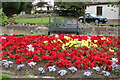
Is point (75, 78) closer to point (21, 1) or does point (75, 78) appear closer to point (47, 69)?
point (47, 69)

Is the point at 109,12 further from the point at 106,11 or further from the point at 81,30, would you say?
the point at 81,30

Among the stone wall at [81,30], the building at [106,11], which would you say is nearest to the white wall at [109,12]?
the building at [106,11]

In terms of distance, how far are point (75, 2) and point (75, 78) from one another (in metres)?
17.9

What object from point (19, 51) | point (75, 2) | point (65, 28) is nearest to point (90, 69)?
point (19, 51)

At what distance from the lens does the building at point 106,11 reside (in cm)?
2267

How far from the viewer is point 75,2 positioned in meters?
21.2

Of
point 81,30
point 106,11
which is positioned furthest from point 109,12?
point 81,30

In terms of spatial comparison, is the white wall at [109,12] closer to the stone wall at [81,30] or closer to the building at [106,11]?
the building at [106,11]

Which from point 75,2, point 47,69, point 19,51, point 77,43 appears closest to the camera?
point 47,69

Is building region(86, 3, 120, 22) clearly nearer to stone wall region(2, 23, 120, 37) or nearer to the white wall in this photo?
the white wall

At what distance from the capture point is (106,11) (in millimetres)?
23609

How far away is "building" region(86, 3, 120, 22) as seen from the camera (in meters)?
22.7

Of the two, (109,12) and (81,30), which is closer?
(81,30)

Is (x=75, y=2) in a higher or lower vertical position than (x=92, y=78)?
higher
